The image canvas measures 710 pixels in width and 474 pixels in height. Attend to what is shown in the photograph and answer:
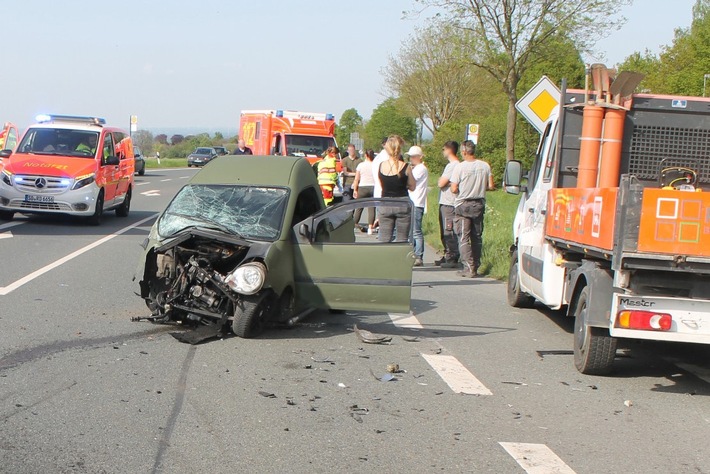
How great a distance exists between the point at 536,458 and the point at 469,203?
Result: 852cm

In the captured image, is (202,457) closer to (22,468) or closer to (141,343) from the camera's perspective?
(22,468)

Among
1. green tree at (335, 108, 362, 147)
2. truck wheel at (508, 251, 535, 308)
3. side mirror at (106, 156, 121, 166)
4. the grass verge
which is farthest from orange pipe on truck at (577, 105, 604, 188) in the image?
green tree at (335, 108, 362, 147)

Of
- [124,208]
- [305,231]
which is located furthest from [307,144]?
[305,231]

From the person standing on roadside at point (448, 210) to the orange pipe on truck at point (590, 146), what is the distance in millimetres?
4777

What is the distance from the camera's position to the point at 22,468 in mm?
4773

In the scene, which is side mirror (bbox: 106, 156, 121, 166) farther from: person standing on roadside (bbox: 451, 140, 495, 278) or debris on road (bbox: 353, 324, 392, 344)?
debris on road (bbox: 353, 324, 392, 344)

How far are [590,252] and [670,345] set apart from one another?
2.54 metres

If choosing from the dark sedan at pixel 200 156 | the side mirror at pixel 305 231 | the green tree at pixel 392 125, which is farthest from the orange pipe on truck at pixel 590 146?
the green tree at pixel 392 125

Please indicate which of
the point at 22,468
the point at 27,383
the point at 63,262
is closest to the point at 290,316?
the point at 27,383

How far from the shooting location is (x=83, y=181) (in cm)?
1883

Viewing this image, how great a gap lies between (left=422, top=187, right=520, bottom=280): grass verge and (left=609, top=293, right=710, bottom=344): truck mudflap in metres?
7.18

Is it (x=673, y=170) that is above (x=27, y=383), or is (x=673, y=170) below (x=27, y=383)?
above

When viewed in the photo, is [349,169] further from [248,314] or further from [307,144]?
[248,314]

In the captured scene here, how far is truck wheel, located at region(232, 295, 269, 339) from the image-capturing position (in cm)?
830
